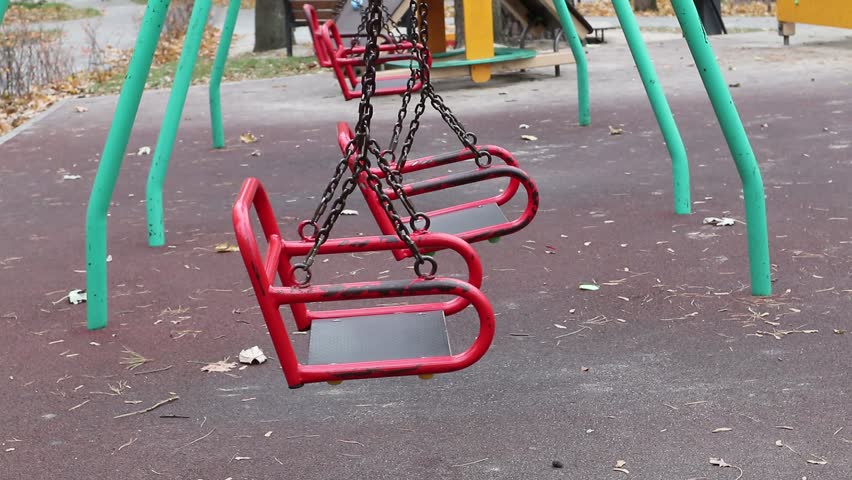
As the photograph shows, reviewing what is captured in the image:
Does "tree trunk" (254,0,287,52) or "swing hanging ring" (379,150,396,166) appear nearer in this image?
"swing hanging ring" (379,150,396,166)

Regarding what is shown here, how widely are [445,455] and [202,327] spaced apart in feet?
4.98

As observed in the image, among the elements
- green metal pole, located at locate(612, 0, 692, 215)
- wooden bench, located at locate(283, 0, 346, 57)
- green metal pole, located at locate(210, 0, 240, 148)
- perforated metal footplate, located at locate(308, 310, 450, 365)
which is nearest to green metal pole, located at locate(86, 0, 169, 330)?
perforated metal footplate, located at locate(308, 310, 450, 365)

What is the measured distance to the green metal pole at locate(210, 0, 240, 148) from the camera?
287 inches

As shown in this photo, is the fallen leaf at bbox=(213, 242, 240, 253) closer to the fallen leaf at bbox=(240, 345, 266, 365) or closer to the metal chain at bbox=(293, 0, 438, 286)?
the fallen leaf at bbox=(240, 345, 266, 365)

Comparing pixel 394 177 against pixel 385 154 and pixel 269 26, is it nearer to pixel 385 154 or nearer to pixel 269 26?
pixel 385 154

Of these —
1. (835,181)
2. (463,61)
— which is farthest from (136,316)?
(463,61)

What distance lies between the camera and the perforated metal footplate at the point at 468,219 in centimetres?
377

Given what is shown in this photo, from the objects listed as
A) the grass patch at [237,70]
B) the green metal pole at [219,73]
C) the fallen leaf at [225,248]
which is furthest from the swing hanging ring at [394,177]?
the grass patch at [237,70]

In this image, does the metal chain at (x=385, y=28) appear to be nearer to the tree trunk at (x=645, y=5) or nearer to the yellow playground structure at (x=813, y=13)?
the yellow playground structure at (x=813, y=13)

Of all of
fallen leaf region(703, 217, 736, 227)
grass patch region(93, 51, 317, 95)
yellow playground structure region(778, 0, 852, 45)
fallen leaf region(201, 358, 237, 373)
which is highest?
yellow playground structure region(778, 0, 852, 45)

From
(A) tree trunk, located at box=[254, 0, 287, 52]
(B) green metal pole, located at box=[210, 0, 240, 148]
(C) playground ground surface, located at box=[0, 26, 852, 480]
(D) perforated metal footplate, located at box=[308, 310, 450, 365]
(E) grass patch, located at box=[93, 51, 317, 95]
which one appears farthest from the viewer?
(A) tree trunk, located at box=[254, 0, 287, 52]

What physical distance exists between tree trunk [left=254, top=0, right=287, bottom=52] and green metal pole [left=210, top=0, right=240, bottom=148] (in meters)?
7.45

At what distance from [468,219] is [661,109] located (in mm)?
1946

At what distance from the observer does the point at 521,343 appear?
375 cm
